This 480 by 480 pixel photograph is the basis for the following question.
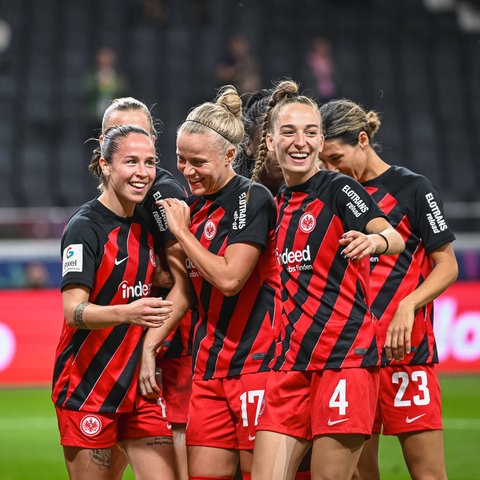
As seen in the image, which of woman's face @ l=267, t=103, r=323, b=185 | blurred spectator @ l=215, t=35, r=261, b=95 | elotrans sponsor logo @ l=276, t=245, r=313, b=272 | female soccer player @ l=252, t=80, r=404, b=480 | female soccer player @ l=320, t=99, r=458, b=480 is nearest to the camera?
female soccer player @ l=252, t=80, r=404, b=480

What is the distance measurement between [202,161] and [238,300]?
2.21ft

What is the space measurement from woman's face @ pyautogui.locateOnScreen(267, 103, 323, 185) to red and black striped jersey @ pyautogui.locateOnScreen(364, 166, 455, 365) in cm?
72

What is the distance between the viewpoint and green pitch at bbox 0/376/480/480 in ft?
26.2

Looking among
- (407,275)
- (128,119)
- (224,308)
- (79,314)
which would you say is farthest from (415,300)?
(128,119)

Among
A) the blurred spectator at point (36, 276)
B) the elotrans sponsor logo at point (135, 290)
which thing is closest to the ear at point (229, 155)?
the elotrans sponsor logo at point (135, 290)

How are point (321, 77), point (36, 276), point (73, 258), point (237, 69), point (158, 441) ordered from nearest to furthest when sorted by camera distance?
point (73, 258) → point (158, 441) → point (36, 276) → point (237, 69) → point (321, 77)

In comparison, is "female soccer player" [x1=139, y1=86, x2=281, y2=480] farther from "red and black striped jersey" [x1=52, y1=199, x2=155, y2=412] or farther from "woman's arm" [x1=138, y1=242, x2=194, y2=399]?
"red and black striped jersey" [x1=52, y1=199, x2=155, y2=412]

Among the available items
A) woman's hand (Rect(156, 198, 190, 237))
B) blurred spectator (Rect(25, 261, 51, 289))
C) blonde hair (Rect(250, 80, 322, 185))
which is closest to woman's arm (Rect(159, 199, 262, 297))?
woman's hand (Rect(156, 198, 190, 237))

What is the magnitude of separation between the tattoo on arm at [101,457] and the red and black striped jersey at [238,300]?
585mm

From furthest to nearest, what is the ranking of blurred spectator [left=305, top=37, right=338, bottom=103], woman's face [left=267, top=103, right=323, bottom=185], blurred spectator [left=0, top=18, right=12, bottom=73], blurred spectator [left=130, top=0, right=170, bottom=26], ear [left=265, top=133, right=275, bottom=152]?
blurred spectator [left=130, top=0, right=170, bottom=26]
blurred spectator [left=0, top=18, right=12, bottom=73]
blurred spectator [left=305, top=37, right=338, bottom=103]
ear [left=265, top=133, right=275, bottom=152]
woman's face [left=267, top=103, right=323, bottom=185]

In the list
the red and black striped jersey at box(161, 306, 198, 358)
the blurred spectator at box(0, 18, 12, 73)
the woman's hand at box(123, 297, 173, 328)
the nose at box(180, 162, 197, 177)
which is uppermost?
the blurred spectator at box(0, 18, 12, 73)

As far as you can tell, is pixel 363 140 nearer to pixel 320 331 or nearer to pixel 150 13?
pixel 320 331

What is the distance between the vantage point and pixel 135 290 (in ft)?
16.3

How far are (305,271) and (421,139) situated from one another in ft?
48.3
